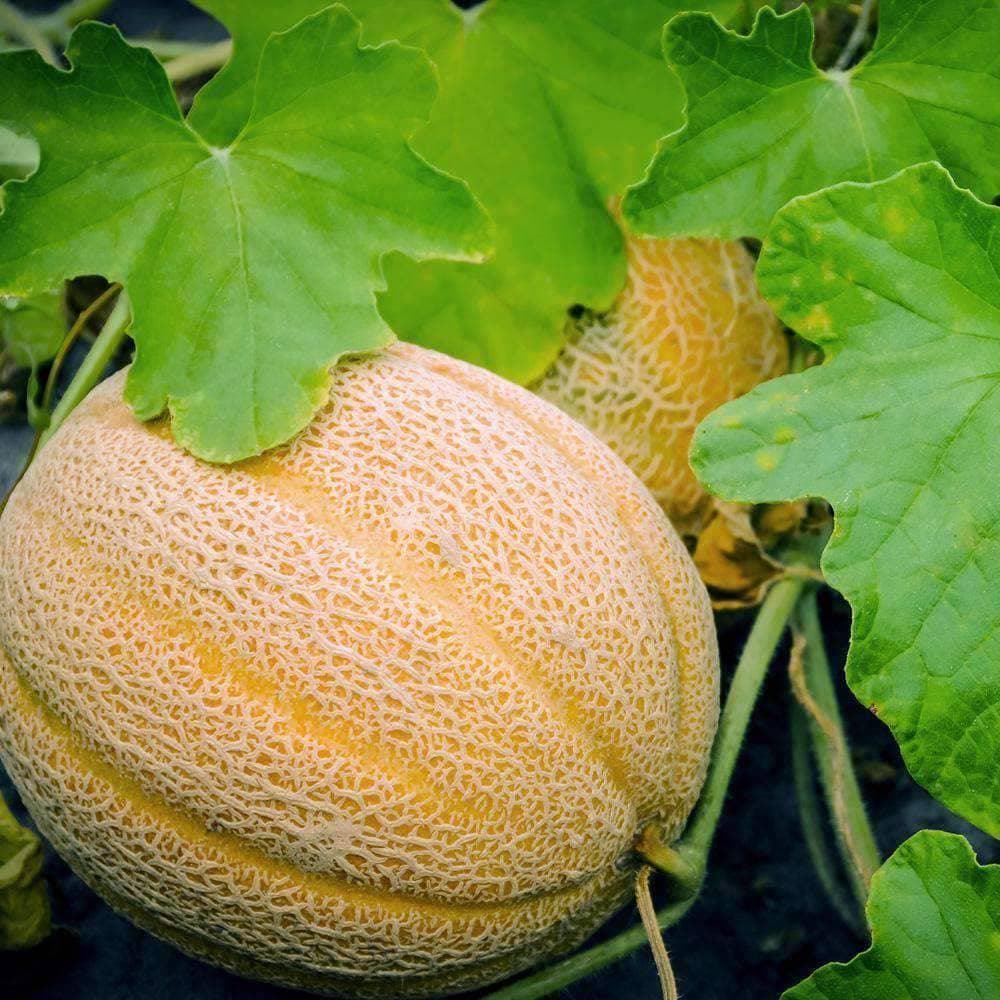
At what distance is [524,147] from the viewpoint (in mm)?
1343

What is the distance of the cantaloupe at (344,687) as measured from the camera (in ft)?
3.33

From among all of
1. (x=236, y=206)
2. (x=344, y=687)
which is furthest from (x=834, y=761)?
(x=236, y=206)

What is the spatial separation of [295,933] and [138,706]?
237mm

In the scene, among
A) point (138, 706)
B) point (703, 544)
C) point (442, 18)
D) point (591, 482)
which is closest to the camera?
point (138, 706)

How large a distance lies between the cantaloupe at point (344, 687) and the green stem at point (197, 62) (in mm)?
590

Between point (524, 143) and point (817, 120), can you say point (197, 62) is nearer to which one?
point (524, 143)

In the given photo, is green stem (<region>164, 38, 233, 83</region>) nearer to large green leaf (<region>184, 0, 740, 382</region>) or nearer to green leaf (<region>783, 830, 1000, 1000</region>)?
large green leaf (<region>184, 0, 740, 382</region>)

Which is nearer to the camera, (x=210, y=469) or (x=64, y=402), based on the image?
(x=210, y=469)

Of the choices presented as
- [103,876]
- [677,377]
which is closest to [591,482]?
[677,377]

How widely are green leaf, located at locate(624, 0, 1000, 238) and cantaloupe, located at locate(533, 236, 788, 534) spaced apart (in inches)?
7.1

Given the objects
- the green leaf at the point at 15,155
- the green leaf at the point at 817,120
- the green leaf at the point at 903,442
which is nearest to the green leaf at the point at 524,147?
the green leaf at the point at 817,120

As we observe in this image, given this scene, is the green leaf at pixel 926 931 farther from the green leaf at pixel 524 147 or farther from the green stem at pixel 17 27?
the green stem at pixel 17 27

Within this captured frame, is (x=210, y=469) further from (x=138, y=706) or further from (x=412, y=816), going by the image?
(x=412, y=816)

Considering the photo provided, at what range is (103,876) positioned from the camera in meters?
1.10
